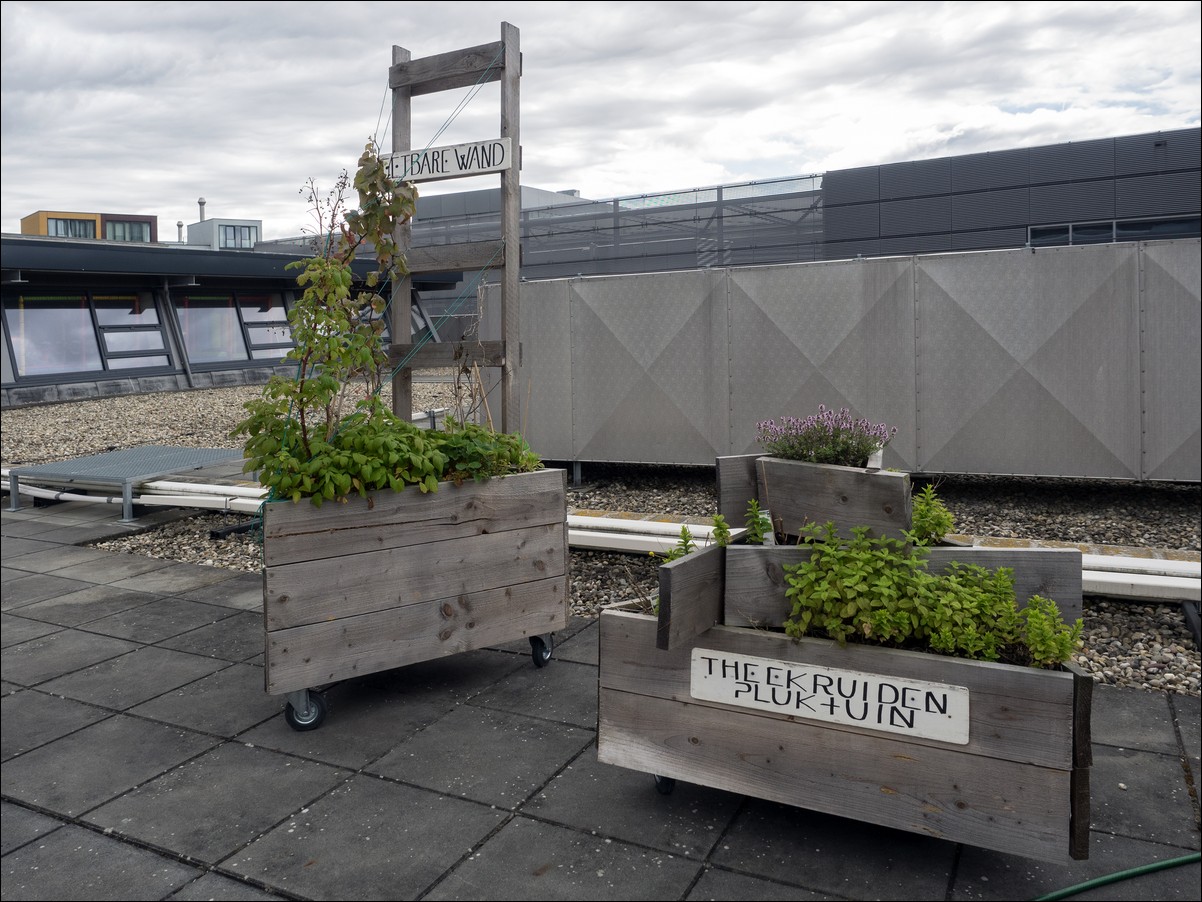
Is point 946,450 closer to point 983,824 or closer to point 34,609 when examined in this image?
point 983,824

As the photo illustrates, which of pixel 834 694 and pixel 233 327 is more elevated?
pixel 233 327

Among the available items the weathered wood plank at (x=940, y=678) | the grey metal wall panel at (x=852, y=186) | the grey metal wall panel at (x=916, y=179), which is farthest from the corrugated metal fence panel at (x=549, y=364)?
the grey metal wall panel at (x=916, y=179)

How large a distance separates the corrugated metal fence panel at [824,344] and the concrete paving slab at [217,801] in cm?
605

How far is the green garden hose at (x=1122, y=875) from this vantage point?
269 centimetres

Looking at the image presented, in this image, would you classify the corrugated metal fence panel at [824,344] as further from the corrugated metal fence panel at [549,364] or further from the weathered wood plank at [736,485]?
the weathered wood plank at [736,485]

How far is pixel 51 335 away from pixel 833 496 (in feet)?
62.7

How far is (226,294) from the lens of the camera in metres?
22.1

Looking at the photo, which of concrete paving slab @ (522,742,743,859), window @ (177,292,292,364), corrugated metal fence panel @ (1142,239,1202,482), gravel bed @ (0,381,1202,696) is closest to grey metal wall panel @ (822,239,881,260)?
window @ (177,292,292,364)

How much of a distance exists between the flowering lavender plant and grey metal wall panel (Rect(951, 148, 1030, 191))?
27.3 metres

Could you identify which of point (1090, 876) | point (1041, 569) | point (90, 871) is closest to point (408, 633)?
point (90, 871)

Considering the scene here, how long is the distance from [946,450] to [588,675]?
5.10m

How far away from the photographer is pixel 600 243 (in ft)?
107

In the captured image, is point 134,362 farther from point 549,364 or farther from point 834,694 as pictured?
point 834,694

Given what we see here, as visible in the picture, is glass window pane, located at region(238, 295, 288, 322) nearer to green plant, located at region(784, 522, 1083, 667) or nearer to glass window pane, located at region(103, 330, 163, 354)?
glass window pane, located at region(103, 330, 163, 354)
